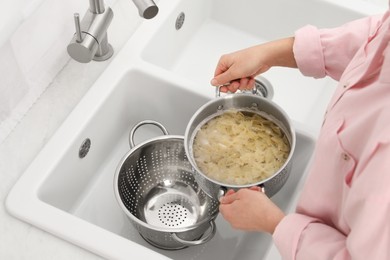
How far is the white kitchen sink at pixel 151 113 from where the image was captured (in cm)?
104

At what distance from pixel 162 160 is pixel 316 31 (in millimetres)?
429

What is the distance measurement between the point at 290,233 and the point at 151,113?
1.82 feet

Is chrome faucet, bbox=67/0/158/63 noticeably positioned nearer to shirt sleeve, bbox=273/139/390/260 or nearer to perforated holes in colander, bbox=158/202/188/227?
perforated holes in colander, bbox=158/202/188/227

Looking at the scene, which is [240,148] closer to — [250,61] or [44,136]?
[250,61]

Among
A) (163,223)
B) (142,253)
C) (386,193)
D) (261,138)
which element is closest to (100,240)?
(142,253)

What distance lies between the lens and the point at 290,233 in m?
0.89

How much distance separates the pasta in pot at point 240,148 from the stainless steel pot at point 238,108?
0.01m

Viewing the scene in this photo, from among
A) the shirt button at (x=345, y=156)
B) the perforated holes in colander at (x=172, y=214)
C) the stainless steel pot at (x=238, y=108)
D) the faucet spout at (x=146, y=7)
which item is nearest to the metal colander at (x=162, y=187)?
the perforated holes in colander at (x=172, y=214)

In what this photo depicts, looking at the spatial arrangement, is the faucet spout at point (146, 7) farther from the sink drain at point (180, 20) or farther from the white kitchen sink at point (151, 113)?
the sink drain at point (180, 20)

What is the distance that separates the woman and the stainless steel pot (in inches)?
1.4

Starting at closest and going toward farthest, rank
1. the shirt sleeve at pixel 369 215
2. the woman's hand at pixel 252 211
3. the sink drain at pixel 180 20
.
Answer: the shirt sleeve at pixel 369 215, the woman's hand at pixel 252 211, the sink drain at pixel 180 20

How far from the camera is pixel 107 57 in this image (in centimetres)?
129

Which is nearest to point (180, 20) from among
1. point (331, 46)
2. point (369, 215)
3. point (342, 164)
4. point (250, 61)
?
point (250, 61)

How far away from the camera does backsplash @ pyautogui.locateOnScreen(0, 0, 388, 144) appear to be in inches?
43.9
